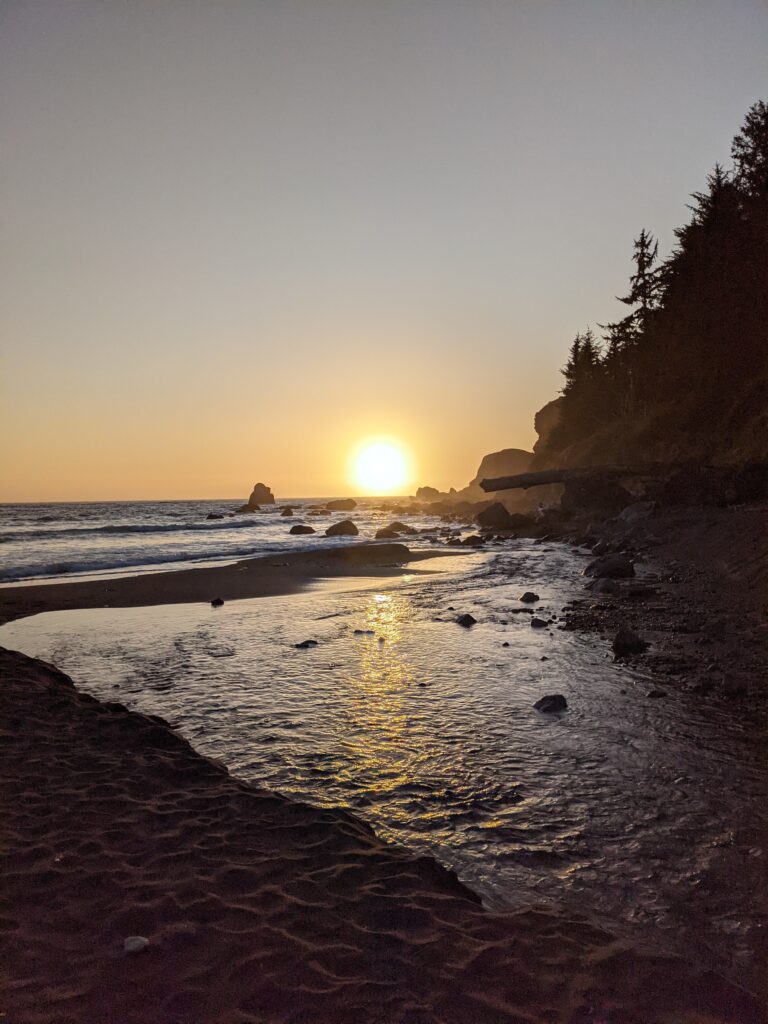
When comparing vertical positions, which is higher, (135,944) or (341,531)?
(341,531)

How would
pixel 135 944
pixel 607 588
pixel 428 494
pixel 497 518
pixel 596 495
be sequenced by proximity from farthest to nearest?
pixel 428 494 < pixel 497 518 < pixel 596 495 < pixel 607 588 < pixel 135 944

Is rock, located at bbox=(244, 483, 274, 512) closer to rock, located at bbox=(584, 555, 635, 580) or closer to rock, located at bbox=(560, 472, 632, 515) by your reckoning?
rock, located at bbox=(560, 472, 632, 515)

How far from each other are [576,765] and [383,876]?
239 cm

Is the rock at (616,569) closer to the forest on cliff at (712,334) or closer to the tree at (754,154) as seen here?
the forest on cliff at (712,334)

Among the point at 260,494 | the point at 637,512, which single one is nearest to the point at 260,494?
the point at 260,494

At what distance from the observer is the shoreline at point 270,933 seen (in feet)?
7.88

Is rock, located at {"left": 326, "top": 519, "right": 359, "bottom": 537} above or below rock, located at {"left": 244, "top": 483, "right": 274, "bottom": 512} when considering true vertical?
below

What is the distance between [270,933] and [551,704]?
4266 mm

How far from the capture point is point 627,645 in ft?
26.3

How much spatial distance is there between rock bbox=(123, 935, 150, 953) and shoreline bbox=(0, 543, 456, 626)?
1192 cm

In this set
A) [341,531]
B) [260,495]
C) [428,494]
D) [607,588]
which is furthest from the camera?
[428,494]

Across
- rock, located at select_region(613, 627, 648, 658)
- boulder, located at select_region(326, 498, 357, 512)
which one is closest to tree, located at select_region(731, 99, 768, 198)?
rock, located at select_region(613, 627, 648, 658)

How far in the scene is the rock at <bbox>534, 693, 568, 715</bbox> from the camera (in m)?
6.20

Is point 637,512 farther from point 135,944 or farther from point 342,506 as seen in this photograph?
point 342,506
